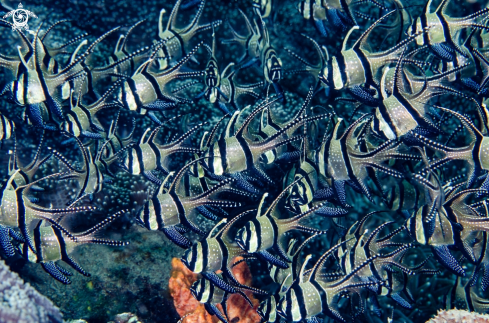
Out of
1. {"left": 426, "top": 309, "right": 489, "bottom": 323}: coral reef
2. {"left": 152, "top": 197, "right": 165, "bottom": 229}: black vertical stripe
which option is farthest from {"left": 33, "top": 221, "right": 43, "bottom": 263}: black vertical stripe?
{"left": 426, "top": 309, "right": 489, "bottom": 323}: coral reef

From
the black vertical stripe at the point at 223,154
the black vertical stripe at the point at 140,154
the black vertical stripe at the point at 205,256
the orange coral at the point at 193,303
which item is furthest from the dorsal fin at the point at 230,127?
the orange coral at the point at 193,303

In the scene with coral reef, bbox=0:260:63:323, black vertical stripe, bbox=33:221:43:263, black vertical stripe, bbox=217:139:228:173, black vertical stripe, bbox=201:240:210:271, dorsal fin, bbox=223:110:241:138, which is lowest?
coral reef, bbox=0:260:63:323

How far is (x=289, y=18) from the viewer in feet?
13.7

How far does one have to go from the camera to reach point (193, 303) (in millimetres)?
3213

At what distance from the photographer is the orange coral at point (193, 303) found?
3158 mm

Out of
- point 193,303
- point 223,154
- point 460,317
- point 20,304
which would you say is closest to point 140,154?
point 223,154

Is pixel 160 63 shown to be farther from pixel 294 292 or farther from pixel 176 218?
pixel 294 292

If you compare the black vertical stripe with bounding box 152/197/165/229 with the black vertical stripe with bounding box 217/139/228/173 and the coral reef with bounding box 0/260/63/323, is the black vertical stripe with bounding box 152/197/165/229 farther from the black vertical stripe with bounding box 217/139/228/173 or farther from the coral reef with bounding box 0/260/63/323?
the coral reef with bounding box 0/260/63/323

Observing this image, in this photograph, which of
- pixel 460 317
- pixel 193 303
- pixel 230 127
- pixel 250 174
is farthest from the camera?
pixel 193 303

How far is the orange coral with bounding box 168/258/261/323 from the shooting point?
3.16 m

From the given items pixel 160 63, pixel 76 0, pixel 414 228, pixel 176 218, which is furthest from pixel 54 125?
pixel 414 228

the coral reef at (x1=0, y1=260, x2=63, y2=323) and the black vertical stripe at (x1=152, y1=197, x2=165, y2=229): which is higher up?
the black vertical stripe at (x1=152, y1=197, x2=165, y2=229)

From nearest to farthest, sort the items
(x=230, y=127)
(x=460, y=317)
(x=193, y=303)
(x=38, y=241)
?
(x=38, y=241) → (x=460, y=317) → (x=230, y=127) → (x=193, y=303)

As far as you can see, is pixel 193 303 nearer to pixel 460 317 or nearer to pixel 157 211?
pixel 157 211
